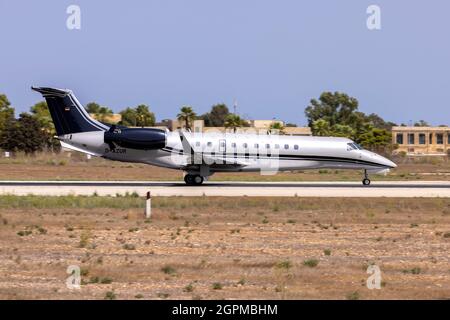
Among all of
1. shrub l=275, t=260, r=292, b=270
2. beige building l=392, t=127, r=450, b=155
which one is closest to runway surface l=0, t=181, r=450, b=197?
shrub l=275, t=260, r=292, b=270

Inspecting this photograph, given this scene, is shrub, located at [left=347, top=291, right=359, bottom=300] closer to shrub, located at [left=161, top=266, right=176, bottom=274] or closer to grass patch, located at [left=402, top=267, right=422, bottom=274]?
grass patch, located at [left=402, top=267, right=422, bottom=274]

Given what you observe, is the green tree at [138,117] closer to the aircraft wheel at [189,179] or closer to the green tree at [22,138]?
the green tree at [22,138]

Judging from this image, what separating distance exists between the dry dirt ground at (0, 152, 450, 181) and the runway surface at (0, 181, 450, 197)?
20.0ft

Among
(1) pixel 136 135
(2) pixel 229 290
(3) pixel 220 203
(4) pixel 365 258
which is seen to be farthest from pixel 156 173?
(2) pixel 229 290

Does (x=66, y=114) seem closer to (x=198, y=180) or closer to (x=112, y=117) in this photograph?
(x=198, y=180)

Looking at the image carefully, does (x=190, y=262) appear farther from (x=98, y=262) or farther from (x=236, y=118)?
(x=236, y=118)

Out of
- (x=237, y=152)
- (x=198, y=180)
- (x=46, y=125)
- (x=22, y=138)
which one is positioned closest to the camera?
(x=237, y=152)

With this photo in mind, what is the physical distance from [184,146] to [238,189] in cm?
347

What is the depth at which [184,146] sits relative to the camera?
3794cm

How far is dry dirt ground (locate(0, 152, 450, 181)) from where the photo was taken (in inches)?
1844

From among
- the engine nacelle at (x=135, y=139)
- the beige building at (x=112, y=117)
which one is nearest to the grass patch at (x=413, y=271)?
the engine nacelle at (x=135, y=139)

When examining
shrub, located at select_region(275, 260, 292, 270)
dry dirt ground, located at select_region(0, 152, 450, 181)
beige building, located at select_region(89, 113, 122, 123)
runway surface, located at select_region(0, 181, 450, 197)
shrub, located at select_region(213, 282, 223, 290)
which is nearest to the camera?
shrub, located at select_region(213, 282, 223, 290)

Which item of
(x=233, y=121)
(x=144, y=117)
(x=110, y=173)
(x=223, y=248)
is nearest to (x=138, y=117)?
(x=144, y=117)

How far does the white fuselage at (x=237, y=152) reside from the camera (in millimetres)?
38000
